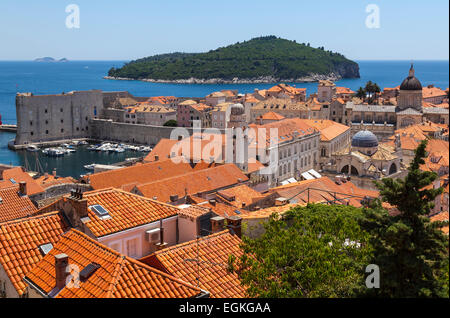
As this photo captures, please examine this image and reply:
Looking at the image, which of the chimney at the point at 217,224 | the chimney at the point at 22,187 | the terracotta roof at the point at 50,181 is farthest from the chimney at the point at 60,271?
the terracotta roof at the point at 50,181

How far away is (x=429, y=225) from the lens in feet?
24.9

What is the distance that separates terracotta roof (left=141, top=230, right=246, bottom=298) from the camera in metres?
10.7

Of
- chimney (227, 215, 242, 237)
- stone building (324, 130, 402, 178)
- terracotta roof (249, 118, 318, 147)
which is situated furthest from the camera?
terracotta roof (249, 118, 318, 147)

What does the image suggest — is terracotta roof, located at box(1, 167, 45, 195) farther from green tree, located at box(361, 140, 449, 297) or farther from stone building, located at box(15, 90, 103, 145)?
stone building, located at box(15, 90, 103, 145)

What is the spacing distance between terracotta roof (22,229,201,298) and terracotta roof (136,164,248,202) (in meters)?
15.8

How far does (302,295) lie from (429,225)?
9.73ft

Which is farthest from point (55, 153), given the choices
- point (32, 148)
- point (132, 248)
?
point (132, 248)

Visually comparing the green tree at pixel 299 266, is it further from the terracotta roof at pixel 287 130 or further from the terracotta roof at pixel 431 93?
the terracotta roof at pixel 431 93

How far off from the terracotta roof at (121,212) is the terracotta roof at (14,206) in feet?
22.0

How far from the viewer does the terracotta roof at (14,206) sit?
64.2 ft

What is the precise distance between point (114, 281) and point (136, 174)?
909 inches

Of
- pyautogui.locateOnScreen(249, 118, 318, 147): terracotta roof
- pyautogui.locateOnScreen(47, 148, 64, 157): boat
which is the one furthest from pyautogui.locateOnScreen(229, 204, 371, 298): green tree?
pyautogui.locateOnScreen(47, 148, 64, 157): boat
